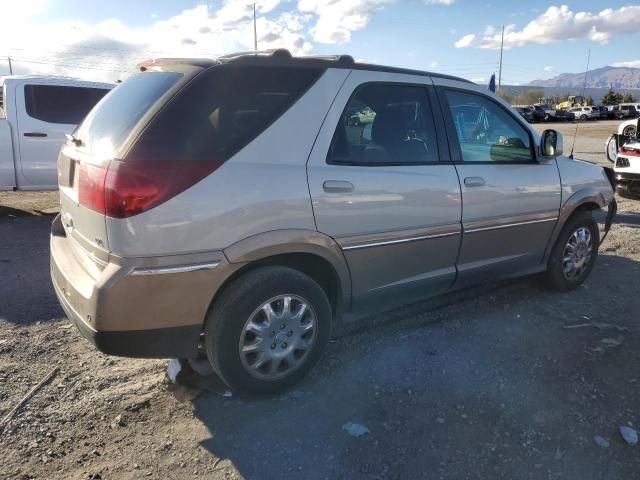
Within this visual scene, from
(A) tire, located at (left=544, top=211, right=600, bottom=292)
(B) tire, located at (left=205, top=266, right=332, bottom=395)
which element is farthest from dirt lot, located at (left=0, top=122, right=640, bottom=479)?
(A) tire, located at (left=544, top=211, right=600, bottom=292)

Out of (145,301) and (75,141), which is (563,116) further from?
(145,301)

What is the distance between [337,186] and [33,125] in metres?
6.29

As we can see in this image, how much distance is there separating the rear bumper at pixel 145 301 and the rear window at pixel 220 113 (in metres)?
0.53

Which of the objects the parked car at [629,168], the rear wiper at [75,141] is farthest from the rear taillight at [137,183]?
the parked car at [629,168]

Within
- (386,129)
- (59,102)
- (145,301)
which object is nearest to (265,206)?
(145,301)

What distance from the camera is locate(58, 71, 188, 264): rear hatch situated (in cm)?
251

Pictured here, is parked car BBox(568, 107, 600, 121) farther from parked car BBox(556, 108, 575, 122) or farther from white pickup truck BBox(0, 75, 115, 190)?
white pickup truck BBox(0, 75, 115, 190)

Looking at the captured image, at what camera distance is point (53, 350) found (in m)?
3.59

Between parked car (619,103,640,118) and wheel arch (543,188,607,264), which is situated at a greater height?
parked car (619,103,640,118)

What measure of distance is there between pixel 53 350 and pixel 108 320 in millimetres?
1423

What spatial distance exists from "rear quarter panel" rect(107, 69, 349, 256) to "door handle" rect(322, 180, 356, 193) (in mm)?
139

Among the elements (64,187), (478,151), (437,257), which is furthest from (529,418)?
(64,187)

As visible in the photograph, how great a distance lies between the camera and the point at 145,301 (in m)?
2.51

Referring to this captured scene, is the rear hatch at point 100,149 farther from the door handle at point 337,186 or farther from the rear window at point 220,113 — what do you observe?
the door handle at point 337,186
